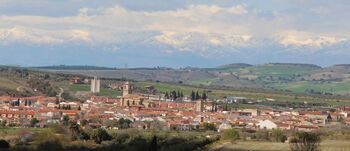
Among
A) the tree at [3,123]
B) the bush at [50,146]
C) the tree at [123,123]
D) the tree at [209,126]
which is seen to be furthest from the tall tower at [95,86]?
the bush at [50,146]

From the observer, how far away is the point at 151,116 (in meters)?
122

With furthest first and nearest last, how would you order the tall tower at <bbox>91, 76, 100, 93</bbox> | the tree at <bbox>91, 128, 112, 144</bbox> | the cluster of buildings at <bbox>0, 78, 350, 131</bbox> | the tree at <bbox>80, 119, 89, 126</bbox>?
the tall tower at <bbox>91, 76, 100, 93</bbox>
the cluster of buildings at <bbox>0, 78, 350, 131</bbox>
the tree at <bbox>80, 119, 89, 126</bbox>
the tree at <bbox>91, 128, 112, 144</bbox>

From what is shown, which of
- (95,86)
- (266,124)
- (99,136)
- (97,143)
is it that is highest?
(95,86)

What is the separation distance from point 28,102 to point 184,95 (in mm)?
65283

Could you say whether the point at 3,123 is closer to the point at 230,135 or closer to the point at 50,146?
the point at 230,135

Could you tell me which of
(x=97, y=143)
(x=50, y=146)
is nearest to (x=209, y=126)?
(x=97, y=143)

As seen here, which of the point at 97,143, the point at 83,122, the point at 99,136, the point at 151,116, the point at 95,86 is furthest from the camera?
the point at 95,86

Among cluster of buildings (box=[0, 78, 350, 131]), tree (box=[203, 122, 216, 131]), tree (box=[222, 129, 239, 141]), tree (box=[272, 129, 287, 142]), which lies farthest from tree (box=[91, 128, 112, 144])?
tree (box=[203, 122, 216, 131])

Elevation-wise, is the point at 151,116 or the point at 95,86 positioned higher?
the point at 95,86

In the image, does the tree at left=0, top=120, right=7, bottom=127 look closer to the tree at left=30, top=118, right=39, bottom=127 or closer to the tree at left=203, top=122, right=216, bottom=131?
the tree at left=30, top=118, right=39, bottom=127

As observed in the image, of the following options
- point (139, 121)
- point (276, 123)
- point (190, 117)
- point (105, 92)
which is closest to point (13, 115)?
point (139, 121)

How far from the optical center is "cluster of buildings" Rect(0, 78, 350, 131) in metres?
104

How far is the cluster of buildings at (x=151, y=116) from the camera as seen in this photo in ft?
341

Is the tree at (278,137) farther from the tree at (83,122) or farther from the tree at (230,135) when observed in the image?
the tree at (83,122)
